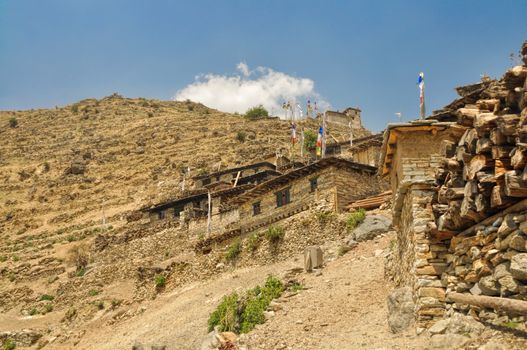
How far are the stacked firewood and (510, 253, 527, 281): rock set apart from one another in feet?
2.72

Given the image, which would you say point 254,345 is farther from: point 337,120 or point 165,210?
point 337,120

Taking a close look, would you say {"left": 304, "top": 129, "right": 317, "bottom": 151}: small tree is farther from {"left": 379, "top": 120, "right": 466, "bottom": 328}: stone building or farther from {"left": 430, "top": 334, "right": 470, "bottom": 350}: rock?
{"left": 430, "top": 334, "right": 470, "bottom": 350}: rock

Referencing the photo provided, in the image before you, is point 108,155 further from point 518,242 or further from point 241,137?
point 518,242

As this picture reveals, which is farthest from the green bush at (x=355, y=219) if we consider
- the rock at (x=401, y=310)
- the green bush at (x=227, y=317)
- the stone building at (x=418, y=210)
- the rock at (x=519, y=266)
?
the rock at (x=519, y=266)

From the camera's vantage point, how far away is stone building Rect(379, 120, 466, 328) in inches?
450

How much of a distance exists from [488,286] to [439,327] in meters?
1.54

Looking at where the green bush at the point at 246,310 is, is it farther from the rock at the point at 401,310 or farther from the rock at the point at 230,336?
the rock at the point at 401,310

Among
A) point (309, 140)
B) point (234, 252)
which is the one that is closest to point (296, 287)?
point (234, 252)

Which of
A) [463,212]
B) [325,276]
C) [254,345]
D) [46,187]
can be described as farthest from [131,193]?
[463,212]

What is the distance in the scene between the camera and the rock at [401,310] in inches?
465

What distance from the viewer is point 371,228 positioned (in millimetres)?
26078

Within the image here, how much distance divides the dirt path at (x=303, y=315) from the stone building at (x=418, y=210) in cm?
89

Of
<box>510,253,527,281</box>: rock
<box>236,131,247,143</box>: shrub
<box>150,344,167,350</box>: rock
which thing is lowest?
<box>150,344,167,350</box>: rock

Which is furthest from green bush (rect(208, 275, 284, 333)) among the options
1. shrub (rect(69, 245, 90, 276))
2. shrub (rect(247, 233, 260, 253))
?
shrub (rect(69, 245, 90, 276))
